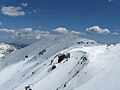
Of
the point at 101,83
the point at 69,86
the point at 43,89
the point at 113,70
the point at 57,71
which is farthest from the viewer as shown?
the point at 57,71

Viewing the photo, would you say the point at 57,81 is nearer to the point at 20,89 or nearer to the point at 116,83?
the point at 20,89

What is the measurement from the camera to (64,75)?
66.3 metres

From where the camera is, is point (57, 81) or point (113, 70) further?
point (57, 81)

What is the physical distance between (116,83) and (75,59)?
4093cm

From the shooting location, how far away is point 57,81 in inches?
2520

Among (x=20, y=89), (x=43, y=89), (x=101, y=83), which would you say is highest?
(x=101, y=83)

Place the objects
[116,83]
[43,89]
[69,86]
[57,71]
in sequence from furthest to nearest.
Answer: [57,71], [43,89], [69,86], [116,83]

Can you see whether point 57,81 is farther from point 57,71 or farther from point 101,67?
point 101,67

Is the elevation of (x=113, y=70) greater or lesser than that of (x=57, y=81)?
greater

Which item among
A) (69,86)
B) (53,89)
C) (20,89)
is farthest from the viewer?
(20,89)

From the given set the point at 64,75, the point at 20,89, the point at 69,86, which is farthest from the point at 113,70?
the point at 20,89

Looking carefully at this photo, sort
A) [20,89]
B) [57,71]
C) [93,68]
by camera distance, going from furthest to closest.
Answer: [20,89], [57,71], [93,68]

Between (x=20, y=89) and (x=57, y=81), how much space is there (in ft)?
57.8

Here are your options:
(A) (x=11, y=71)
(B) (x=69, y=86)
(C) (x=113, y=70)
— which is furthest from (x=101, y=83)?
(A) (x=11, y=71)
